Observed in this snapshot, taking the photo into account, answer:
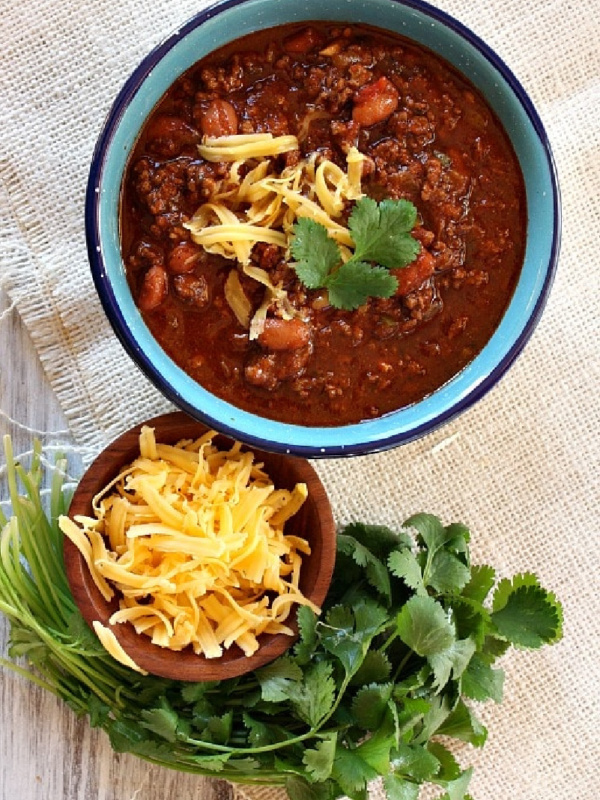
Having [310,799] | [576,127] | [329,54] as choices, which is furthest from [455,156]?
[310,799]

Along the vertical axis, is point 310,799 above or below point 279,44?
below

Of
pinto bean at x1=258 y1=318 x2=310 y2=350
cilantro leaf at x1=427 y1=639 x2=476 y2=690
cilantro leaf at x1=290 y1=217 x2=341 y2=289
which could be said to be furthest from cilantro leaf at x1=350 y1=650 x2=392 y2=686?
cilantro leaf at x1=290 y1=217 x2=341 y2=289

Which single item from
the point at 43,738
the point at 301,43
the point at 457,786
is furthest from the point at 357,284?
the point at 43,738

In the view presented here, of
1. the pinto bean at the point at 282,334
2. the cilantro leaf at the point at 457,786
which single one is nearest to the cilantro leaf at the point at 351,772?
the cilantro leaf at the point at 457,786

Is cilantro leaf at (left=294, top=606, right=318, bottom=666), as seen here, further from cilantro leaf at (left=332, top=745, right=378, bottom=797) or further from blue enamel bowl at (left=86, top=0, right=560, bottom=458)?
blue enamel bowl at (left=86, top=0, right=560, bottom=458)

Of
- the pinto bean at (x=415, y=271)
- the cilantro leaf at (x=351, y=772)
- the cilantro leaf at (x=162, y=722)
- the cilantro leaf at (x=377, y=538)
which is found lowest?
the cilantro leaf at (x=351, y=772)

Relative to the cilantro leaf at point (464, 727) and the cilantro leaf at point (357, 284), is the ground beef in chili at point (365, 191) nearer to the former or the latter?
the cilantro leaf at point (357, 284)

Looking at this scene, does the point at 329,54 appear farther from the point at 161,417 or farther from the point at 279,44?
the point at 161,417

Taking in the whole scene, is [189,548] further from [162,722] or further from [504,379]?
[504,379]
